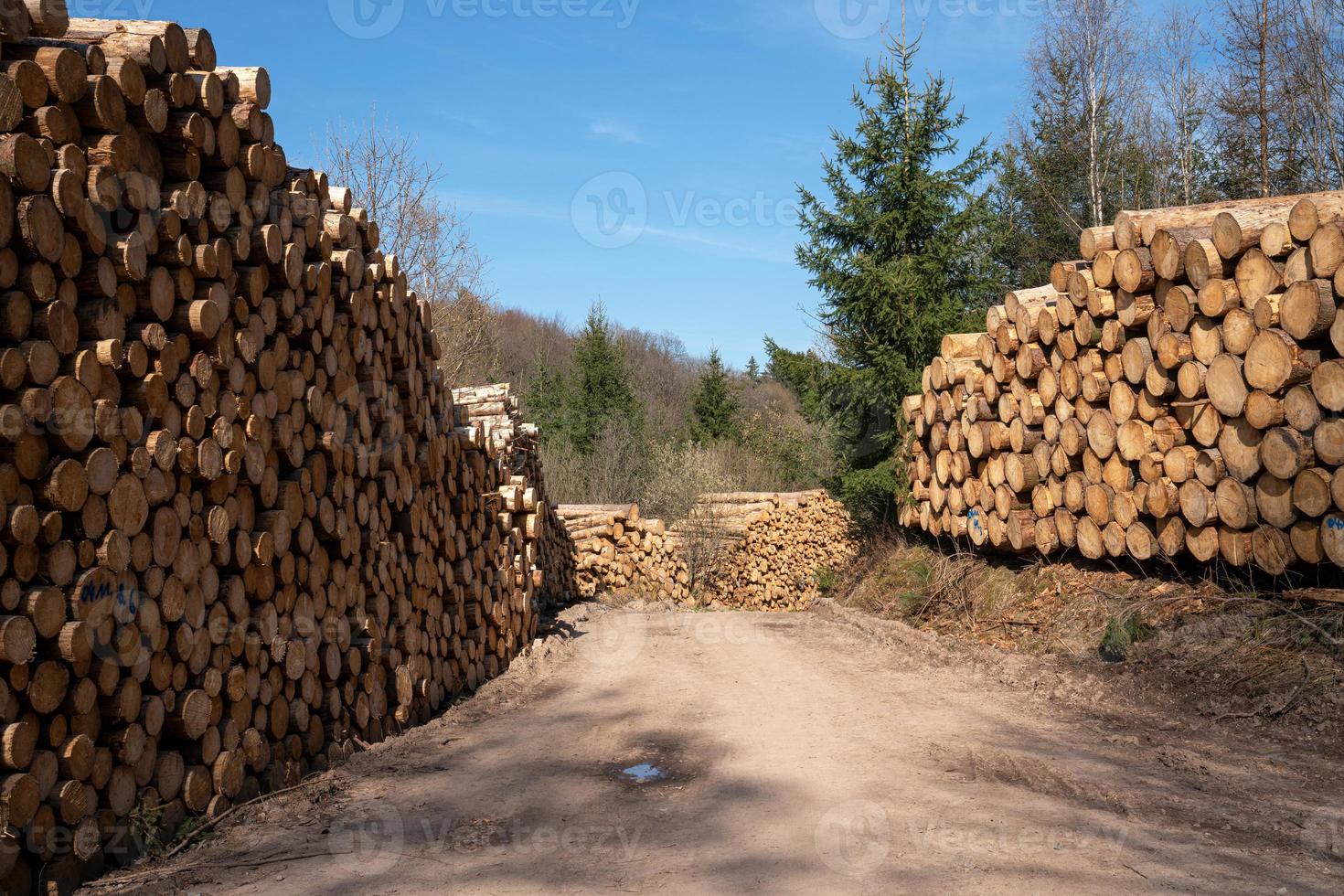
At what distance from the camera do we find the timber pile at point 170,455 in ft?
11.1

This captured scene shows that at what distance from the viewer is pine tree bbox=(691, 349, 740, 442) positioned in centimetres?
3772

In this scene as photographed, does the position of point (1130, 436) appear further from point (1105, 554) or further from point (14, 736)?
point (14, 736)

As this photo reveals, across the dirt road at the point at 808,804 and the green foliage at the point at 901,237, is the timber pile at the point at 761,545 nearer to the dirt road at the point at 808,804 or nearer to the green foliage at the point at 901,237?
the green foliage at the point at 901,237

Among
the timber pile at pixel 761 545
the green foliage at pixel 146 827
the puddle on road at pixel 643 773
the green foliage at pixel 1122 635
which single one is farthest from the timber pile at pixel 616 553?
the green foliage at pixel 146 827

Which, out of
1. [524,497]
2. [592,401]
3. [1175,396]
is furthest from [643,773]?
[592,401]

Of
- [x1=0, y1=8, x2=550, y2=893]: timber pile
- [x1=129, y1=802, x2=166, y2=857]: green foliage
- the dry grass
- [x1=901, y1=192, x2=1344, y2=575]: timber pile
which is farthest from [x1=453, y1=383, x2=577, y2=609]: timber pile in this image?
[x1=901, y1=192, x2=1344, y2=575]: timber pile

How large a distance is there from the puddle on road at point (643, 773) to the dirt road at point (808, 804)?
0.03 meters

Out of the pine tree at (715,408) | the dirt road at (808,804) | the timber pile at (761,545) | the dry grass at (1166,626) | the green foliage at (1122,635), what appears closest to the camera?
the dirt road at (808,804)

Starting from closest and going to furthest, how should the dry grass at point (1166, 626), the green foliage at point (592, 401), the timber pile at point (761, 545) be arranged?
the dry grass at point (1166, 626), the timber pile at point (761, 545), the green foliage at point (592, 401)

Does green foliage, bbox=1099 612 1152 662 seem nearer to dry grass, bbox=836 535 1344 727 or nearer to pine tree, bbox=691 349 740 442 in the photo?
dry grass, bbox=836 535 1344 727

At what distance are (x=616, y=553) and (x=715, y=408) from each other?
20.3m

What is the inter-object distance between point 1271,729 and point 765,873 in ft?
12.7

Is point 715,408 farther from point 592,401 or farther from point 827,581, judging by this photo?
point 827,581

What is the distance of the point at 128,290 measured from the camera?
4.00 meters
